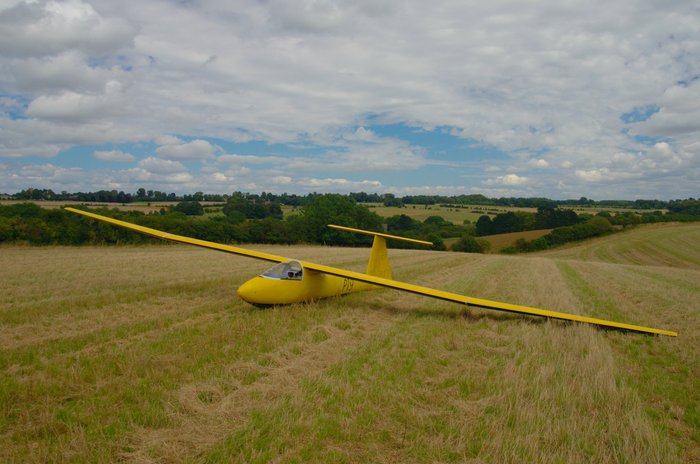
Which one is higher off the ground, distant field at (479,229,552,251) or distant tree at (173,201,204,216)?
distant tree at (173,201,204,216)

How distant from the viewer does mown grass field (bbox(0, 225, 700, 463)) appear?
437cm

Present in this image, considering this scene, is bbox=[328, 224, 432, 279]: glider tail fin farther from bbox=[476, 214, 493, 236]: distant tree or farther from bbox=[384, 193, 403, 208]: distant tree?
bbox=[384, 193, 403, 208]: distant tree

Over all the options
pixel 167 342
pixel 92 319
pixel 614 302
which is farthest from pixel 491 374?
pixel 614 302

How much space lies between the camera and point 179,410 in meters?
5.02

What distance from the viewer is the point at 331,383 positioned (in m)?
5.94

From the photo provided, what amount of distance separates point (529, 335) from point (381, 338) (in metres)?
3.18

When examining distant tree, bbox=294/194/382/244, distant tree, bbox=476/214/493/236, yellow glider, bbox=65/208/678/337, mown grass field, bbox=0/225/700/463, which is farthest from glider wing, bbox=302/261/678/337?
distant tree, bbox=476/214/493/236

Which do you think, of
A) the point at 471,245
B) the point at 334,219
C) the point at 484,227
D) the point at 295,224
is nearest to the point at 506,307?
the point at 295,224

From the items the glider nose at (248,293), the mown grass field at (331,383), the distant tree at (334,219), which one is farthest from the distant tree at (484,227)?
the glider nose at (248,293)

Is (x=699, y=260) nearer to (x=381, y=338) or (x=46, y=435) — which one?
(x=381, y=338)

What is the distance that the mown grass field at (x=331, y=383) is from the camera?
437cm

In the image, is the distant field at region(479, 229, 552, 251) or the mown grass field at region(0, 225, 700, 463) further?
the distant field at region(479, 229, 552, 251)

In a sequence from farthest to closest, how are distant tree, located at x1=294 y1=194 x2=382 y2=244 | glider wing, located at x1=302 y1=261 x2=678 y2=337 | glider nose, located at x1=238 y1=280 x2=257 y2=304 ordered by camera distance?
distant tree, located at x1=294 y1=194 x2=382 y2=244 → glider nose, located at x1=238 y1=280 x2=257 y2=304 → glider wing, located at x1=302 y1=261 x2=678 y2=337

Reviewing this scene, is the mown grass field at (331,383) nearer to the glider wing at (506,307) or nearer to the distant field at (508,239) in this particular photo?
the glider wing at (506,307)
